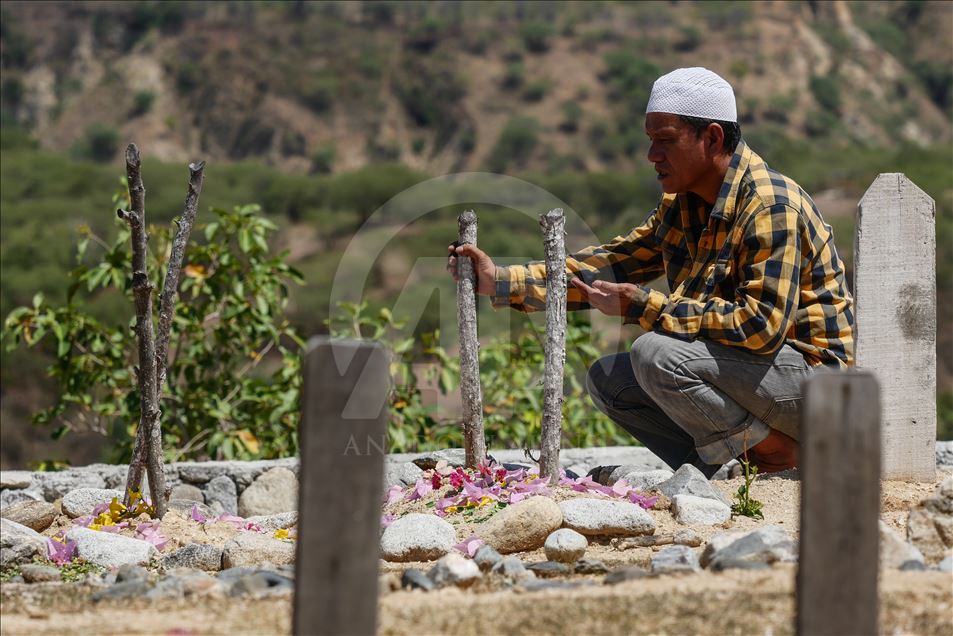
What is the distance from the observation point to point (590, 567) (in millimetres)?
3549

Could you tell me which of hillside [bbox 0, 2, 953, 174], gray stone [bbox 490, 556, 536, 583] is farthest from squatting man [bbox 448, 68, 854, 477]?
hillside [bbox 0, 2, 953, 174]

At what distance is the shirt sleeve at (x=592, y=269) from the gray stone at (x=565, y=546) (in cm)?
120

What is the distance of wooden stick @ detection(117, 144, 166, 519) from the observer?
450cm

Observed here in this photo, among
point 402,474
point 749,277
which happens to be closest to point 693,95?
point 749,277

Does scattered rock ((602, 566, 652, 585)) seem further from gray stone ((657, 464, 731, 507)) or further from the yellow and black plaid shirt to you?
the yellow and black plaid shirt

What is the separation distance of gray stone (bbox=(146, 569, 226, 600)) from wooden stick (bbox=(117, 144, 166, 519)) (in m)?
1.30

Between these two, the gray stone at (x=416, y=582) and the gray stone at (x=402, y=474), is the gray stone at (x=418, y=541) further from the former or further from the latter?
the gray stone at (x=402, y=474)

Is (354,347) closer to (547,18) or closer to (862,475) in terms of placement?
(862,475)

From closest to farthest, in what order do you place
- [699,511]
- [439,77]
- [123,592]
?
[123,592] < [699,511] < [439,77]

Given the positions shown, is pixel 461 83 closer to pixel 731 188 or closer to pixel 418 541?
pixel 731 188

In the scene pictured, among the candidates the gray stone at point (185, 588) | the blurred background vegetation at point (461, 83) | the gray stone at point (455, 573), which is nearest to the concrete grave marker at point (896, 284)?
the gray stone at point (455, 573)

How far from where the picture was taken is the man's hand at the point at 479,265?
15.5ft

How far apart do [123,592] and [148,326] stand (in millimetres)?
1511

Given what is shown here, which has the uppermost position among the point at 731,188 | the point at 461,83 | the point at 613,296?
the point at 461,83
